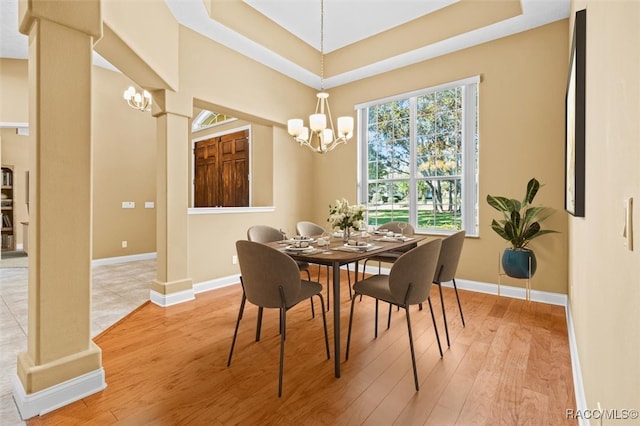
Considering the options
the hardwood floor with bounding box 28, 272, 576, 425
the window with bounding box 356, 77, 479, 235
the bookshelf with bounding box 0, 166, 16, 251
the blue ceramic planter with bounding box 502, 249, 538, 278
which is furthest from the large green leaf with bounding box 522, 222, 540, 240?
the bookshelf with bounding box 0, 166, 16, 251

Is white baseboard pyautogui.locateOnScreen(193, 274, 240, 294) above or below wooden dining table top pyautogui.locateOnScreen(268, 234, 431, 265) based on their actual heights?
below

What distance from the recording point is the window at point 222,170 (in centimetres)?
584

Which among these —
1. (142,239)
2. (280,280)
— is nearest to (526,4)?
(280,280)

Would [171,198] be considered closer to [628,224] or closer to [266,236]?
[266,236]

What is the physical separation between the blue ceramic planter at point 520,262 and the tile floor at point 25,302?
4011 mm

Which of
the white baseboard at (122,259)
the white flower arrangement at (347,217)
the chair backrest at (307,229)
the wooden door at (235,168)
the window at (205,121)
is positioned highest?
the window at (205,121)

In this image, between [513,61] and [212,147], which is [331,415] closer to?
[513,61]

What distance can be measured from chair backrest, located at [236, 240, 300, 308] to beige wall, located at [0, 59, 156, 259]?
505cm

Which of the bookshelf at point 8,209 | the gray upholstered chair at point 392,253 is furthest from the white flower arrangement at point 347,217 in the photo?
the bookshelf at point 8,209

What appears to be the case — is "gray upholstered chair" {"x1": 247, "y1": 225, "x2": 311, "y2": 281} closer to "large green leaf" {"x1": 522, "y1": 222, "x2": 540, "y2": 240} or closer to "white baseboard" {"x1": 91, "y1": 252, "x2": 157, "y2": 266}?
"large green leaf" {"x1": 522, "y1": 222, "x2": 540, "y2": 240}

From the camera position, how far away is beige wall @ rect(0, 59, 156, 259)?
560 cm

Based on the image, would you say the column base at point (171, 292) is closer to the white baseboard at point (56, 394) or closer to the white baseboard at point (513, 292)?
the white baseboard at point (56, 394)

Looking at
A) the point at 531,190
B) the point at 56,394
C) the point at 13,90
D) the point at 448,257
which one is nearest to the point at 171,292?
the point at 56,394

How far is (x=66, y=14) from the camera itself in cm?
178
